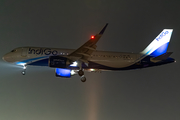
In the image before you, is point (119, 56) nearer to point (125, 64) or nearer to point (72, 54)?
point (125, 64)

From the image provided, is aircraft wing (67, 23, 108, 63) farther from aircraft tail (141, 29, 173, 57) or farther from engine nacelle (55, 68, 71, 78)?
aircraft tail (141, 29, 173, 57)

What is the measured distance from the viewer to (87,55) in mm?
25766

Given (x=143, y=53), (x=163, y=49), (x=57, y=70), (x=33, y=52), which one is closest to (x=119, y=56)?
(x=143, y=53)

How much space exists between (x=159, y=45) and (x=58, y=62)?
45.7 ft

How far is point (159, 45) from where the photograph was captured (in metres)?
29.2

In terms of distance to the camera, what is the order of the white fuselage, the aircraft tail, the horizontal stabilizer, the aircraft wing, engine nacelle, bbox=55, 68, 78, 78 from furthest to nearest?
engine nacelle, bbox=55, 68, 78, 78 < the aircraft tail < the white fuselage < the horizontal stabilizer < the aircraft wing

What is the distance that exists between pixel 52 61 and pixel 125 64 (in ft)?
30.9

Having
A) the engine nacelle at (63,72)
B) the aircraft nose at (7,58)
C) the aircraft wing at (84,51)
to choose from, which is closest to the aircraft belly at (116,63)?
the aircraft wing at (84,51)

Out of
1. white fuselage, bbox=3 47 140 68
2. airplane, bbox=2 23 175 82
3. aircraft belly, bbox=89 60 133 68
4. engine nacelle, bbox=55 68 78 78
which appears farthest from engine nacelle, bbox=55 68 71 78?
aircraft belly, bbox=89 60 133 68

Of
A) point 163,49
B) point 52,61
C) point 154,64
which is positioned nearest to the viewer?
point 52,61

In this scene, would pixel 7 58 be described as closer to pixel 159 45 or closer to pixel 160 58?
pixel 160 58

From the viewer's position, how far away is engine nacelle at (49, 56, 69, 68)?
24.5m

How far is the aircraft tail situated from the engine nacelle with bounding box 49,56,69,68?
10.8 m

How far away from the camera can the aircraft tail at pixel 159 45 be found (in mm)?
28809
